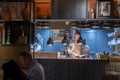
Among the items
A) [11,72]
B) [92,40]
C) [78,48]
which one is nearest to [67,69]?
[78,48]

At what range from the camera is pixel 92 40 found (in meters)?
9.91

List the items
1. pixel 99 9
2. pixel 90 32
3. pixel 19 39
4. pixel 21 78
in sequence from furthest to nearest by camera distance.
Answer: pixel 90 32
pixel 99 9
pixel 19 39
pixel 21 78

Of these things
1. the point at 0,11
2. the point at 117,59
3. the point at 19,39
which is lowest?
the point at 117,59

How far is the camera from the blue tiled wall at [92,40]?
32.1ft

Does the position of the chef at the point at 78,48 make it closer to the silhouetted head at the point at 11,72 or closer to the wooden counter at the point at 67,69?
the wooden counter at the point at 67,69

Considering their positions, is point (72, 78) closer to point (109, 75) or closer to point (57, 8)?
point (109, 75)

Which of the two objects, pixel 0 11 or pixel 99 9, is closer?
pixel 0 11

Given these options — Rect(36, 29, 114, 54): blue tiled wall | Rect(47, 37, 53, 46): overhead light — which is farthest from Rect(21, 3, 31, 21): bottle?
Rect(36, 29, 114, 54): blue tiled wall

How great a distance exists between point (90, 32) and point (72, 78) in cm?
213

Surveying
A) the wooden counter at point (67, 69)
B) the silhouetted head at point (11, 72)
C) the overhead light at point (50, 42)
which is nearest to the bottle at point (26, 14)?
the silhouetted head at point (11, 72)

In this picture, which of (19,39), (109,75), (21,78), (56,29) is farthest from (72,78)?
(21,78)

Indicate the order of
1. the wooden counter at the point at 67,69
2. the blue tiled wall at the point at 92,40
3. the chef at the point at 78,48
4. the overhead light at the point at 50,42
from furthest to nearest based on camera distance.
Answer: the blue tiled wall at the point at 92,40
the overhead light at the point at 50,42
the chef at the point at 78,48
the wooden counter at the point at 67,69

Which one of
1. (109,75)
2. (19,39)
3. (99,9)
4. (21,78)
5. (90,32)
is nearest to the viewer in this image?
(21,78)

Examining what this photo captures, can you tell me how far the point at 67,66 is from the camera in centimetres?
815
